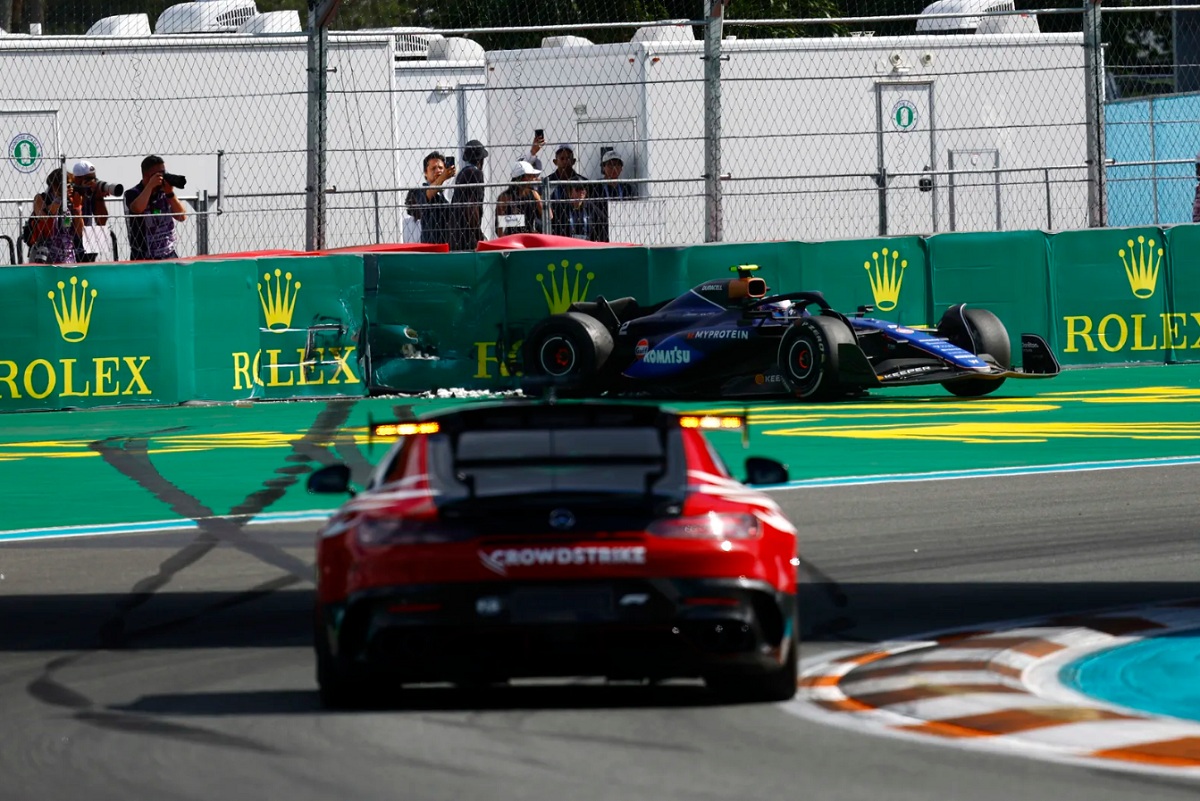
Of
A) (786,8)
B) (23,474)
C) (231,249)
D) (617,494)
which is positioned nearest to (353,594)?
(617,494)

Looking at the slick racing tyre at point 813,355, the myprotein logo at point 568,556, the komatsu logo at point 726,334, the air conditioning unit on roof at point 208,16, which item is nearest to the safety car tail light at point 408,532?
the myprotein logo at point 568,556

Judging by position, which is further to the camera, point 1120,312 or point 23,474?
point 1120,312

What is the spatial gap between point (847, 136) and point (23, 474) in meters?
14.0

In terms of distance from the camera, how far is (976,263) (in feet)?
65.7

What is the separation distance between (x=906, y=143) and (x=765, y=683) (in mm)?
20374

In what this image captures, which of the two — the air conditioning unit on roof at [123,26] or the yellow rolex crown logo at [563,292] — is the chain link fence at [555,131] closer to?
the air conditioning unit on roof at [123,26]

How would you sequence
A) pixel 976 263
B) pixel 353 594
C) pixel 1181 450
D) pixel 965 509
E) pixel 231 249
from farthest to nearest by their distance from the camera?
pixel 231 249, pixel 976 263, pixel 1181 450, pixel 965 509, pixel 353 594

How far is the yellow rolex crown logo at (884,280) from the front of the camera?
64.8 feet

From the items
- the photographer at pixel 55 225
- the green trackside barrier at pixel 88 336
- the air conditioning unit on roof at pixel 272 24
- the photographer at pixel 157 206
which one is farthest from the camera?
the air conditioning unit on roof at pixel 272 24

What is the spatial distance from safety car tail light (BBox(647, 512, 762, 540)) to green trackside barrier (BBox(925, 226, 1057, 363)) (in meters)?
13.8

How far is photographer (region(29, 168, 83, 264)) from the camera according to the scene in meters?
20.2

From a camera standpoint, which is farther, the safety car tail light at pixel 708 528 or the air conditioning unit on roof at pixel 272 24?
the air conditioning unit on roof at pixel 272 24

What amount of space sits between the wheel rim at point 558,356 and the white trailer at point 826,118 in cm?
556

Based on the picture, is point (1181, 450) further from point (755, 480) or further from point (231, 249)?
point (231, 249)
